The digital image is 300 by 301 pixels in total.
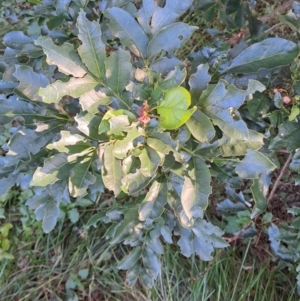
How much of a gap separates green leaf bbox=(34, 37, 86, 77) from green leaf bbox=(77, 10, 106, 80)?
1.0 inches

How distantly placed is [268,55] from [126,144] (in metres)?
0.40

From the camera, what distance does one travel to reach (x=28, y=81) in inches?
39.1

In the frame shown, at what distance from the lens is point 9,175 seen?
1266mm

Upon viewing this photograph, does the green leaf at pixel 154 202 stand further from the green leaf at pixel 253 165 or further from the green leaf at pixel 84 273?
the green leaf at pixel 84 273

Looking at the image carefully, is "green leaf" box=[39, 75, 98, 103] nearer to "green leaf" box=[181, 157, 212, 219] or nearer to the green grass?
"green leaf" box=[181, 157, 212, 219]

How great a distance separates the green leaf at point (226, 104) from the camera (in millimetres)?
862

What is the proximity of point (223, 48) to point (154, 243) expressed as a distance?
0.66 metres

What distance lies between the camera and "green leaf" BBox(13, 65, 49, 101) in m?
0.98

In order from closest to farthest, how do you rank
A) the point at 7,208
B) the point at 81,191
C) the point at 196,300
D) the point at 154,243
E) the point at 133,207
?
the point at 81,191 → the point at 133,207 → the point at 154,243 → the point at 196,300 → the point at 7,208

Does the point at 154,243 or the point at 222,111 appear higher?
the point at 222,111

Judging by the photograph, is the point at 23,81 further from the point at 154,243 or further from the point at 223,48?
the point at 154,243

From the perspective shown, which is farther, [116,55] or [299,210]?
[299,210]

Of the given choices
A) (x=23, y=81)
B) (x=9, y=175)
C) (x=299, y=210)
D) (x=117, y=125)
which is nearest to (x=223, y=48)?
(x=117, y=125)

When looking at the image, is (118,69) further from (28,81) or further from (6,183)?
(6,183)
